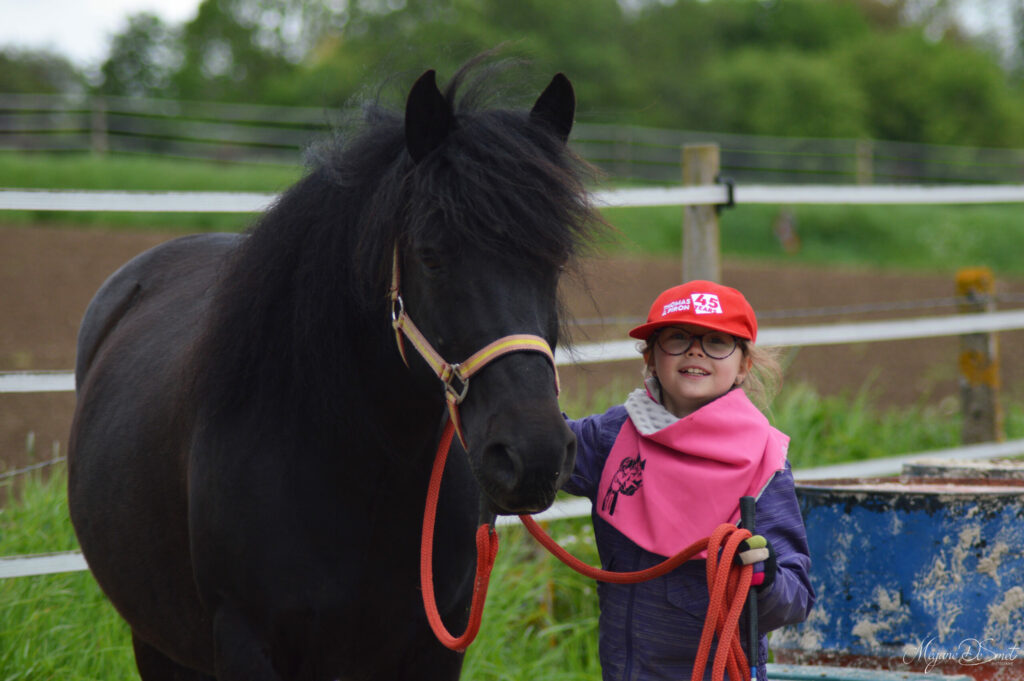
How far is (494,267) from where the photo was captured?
162cm

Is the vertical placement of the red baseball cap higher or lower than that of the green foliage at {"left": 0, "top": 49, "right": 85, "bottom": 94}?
lower

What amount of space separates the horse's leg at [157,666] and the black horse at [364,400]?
0.53 meters

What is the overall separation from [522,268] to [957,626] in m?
1.56

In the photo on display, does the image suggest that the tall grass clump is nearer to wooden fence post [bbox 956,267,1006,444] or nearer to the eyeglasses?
the eyeglasses

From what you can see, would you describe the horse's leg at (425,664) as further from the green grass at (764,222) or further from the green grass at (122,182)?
the green grass at (764,222)

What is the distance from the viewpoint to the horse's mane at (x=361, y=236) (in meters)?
1.65

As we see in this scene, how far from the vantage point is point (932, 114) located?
27.5 meters

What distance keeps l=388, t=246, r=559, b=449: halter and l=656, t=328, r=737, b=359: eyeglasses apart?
1.42 ft

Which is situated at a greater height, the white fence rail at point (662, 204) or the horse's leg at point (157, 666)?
the white fence rail at point (662, 204)

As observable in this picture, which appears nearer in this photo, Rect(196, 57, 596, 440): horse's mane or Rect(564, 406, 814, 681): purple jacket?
Rect(196, 57, 596, 440): horse's mane

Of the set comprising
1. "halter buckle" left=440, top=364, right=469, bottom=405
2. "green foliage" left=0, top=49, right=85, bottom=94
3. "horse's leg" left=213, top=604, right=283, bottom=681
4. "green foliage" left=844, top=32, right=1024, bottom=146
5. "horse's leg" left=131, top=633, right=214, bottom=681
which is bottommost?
"horse's leg" left=131, top=633, right=214, bottom=681

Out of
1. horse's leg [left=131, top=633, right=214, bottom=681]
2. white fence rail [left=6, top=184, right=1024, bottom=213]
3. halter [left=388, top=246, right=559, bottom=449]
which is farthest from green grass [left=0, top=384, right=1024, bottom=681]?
halter [left=388, top=246, right=559, bottom=449]

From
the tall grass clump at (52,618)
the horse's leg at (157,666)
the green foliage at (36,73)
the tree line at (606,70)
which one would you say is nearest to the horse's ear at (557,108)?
the horse's leg at (157,666)

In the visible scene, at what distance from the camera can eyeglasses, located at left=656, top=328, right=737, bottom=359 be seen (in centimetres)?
198
